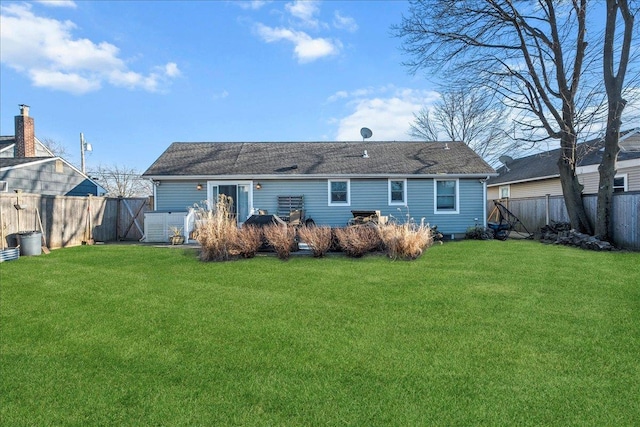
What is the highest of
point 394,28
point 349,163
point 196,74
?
A: point 394,28

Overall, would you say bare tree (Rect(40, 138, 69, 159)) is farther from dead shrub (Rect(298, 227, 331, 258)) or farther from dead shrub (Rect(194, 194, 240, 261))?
dead shrub (Rect(298, 227, 331, 258))

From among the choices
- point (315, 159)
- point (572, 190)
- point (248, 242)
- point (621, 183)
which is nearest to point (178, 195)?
point (315, 159)

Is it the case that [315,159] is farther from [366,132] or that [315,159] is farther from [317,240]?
[317,240]

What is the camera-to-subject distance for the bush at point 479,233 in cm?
1332

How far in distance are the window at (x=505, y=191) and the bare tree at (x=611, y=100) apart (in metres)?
12.3

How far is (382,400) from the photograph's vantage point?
9.14 feet

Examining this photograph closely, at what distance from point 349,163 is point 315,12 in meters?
5.93

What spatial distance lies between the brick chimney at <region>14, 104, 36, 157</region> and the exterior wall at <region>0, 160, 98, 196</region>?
200cm

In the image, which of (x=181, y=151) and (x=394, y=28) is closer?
(x=394, y=28)

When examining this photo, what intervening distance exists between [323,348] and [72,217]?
1206 centimetres

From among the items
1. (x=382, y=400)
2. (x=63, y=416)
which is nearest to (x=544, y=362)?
(x=382, y=400)

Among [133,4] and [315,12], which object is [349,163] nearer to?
[315,12]

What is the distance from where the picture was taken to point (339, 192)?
48.0 feet

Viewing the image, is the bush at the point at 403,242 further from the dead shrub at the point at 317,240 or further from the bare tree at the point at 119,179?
the bare tree at the point at 119,179
